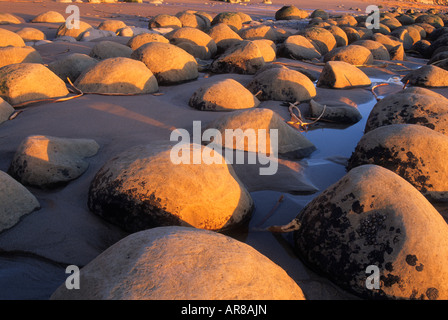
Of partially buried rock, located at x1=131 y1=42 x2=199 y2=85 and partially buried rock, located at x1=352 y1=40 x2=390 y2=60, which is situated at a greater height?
partially buried rock, located at x1=131 y1=42 x2=199 y2=85

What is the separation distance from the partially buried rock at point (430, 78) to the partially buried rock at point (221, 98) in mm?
3364

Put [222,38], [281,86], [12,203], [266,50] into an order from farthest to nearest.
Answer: [222,38] → [266,50] → [281,86] → [12,203]

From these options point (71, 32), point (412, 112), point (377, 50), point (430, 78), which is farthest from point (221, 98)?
point (71, 32)

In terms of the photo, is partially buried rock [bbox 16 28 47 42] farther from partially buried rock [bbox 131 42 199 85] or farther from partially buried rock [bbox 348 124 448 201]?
partially buried rock [bbox 348 124 448 201]

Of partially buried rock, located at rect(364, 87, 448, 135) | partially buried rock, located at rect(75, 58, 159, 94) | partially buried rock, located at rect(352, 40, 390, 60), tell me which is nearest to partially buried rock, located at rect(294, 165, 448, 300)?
partially buried rock, located at rect(364, 87, 448, 135)

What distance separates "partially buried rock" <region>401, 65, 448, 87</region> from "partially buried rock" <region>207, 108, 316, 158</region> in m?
3.72

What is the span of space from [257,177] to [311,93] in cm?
268

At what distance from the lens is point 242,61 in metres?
6.35

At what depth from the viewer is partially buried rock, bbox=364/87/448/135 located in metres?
3.59

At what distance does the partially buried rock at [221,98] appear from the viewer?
4.46 metres

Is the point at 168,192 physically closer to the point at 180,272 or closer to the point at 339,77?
the point at 180,272

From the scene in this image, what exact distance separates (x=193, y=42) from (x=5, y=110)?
444cm

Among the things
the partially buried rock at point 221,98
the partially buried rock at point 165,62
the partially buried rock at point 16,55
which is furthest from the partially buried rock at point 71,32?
the partially buried rock at point 221,98
